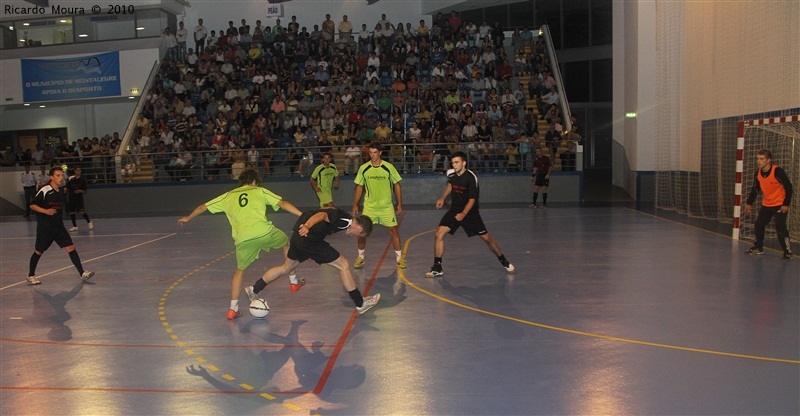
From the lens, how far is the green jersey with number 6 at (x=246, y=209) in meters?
8.22

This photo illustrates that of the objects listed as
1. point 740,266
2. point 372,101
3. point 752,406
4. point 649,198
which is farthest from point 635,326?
point 372,101

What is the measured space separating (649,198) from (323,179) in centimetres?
1418

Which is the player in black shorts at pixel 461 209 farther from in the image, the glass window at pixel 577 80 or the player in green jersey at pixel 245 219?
the glass window at pixel 577 80

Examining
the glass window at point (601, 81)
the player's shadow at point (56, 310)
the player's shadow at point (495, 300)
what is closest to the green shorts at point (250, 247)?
the player's shadow at point (56, 310)

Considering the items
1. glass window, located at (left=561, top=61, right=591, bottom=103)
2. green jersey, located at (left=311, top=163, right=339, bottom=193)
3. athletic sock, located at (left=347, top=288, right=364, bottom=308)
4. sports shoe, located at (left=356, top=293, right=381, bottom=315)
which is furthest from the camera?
glass window, located at (left=561, top=61, right=591, bottom=103)

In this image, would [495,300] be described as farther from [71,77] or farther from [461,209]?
[71,77]

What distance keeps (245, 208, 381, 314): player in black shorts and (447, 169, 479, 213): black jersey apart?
111 inches

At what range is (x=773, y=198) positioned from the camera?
39.5ft

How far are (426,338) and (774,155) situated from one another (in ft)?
39.8

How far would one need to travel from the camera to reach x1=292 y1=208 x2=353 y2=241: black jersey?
25.3ft

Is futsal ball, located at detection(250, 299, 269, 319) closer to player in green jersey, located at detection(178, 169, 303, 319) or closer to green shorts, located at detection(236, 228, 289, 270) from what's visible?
player in green jersey, located at detection(178, 169, 303, 319)

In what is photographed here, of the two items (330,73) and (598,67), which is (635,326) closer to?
(330,73)

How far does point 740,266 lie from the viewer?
11219mm

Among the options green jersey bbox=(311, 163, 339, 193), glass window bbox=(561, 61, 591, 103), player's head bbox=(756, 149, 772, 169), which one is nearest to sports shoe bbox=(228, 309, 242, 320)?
green jersey bbox=(311, 163, 339, 193)
